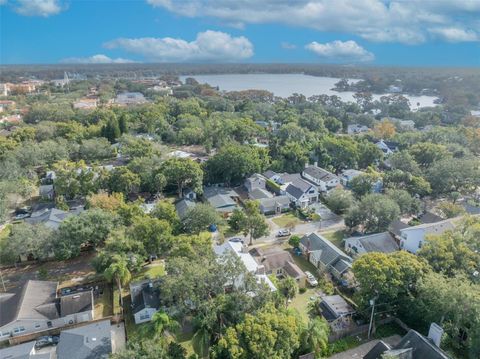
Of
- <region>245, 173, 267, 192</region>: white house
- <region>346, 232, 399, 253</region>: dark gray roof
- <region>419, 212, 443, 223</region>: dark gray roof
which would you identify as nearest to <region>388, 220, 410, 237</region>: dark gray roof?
<region>346, 232, 399, 253</region>: dark gray roof

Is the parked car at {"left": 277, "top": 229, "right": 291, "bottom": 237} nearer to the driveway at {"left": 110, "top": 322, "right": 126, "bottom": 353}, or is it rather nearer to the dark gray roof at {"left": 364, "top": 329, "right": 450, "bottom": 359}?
the dark gray roof at {"left": 364, "top": 329, "right": 450, "bottom": 359}

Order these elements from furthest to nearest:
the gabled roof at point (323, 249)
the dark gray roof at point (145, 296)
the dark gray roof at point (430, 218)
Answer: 1. the dark gray roof at point (430, 218)
2. the gabled roof at point (323, 249)
3. the dark gray roof at point (145, 296)

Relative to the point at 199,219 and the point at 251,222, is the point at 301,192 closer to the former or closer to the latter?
the point at 251,222

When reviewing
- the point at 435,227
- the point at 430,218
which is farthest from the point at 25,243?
the point at 430,218

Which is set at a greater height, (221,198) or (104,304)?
→ (221,198)

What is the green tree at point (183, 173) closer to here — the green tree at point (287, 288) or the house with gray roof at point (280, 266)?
the house with gray roof at point (280, 266)

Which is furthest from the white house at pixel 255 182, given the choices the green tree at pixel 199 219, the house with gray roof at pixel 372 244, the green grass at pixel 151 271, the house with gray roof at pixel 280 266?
the green grass at pixel 151 271

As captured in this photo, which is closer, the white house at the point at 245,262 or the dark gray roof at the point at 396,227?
the white house at the point at 245,262
